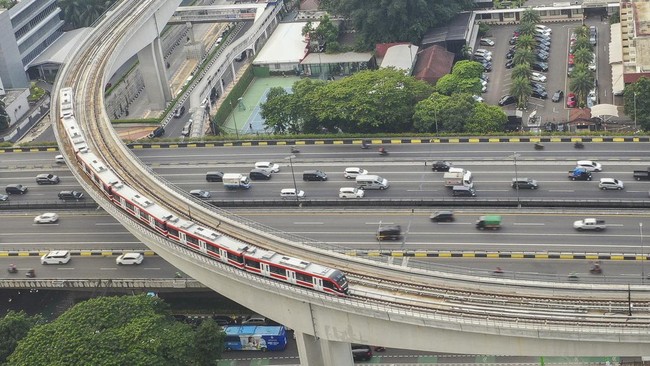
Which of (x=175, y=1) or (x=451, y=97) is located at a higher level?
(x=175, y=1)

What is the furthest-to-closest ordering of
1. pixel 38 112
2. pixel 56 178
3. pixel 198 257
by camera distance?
1. pixel 38 112
2. pixel 56 178
3. pixel 198 257

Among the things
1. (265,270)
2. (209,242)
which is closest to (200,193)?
(209,242)

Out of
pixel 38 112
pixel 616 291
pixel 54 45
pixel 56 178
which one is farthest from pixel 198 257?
pixel 54 45

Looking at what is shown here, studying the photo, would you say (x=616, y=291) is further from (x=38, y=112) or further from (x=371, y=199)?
(x=38, y=112)

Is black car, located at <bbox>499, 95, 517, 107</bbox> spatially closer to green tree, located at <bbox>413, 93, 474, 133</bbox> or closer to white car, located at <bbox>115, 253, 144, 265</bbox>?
green tree, located at <bbox>413, 93, 474, 133</bbox>

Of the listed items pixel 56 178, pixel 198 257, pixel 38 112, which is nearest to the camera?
pixel 198 257

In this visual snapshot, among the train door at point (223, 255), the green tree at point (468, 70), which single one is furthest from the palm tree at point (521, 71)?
the train door at point (223, 255)

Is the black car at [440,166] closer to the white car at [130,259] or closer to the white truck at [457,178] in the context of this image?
the white truck at [457,178]

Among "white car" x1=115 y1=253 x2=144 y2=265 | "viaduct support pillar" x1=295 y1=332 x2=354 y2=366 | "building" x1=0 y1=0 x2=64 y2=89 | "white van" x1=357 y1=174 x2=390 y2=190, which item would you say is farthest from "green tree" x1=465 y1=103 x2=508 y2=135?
"building" x1=0 y1=0 x2=64 y2=89
